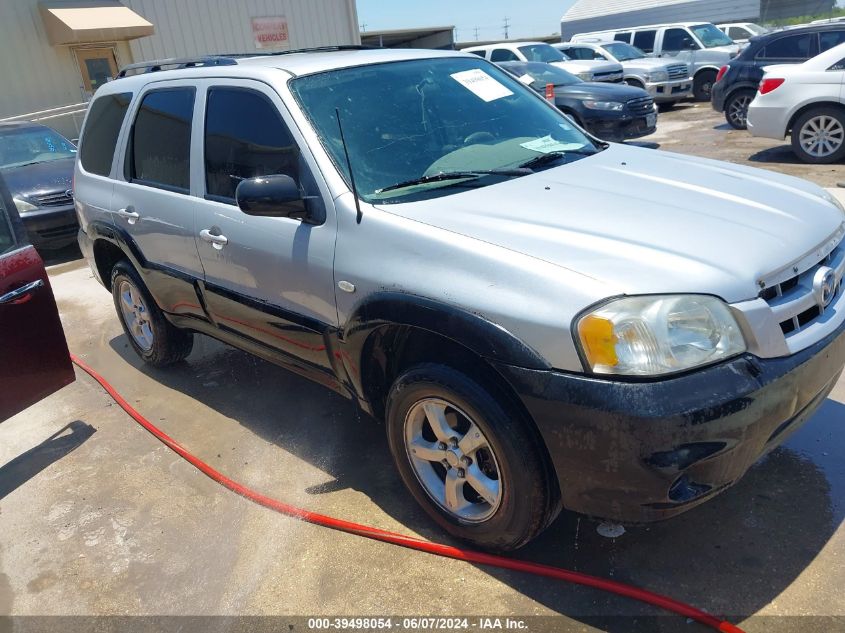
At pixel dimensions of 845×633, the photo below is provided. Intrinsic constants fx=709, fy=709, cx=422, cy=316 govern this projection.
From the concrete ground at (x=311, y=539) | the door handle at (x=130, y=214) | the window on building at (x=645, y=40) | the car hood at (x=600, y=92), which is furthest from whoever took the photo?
the window on building at (x=645, y=40)

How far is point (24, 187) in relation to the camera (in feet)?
28.1

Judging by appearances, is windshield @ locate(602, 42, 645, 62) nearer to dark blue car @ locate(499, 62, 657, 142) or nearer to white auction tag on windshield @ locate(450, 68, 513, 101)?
dark blue car @ locate(499, 62, 657, 142)

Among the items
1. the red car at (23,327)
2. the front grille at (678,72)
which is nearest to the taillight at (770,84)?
the front grille at (678,72)

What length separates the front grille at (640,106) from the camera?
10758mm

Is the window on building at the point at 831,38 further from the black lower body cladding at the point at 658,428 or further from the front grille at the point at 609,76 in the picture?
the black lower body cladding at the point at 658,428

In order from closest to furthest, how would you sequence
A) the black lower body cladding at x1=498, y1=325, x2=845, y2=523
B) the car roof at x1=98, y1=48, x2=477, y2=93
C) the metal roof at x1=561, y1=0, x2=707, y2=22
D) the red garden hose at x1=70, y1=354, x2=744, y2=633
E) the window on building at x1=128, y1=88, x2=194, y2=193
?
the black lower body cladding at x1=498, y1=325, x2=845, y2=523
the red garden hose at x1=70, y1=354, x2=744, y2=633
the car roof at x1=98, y1=48, x2=477, y2=93
the window on building at x1=128, y1=88, x2=194, y2=193
the metal roof at x1=561, y1=0, x2=707, y2=22

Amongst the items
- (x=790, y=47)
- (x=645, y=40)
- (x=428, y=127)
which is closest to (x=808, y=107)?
(x=790, y=47)

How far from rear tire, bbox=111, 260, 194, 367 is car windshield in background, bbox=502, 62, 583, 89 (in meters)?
8.72

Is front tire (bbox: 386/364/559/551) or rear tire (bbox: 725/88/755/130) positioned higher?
front tire (bbox: 386/364/559/551)

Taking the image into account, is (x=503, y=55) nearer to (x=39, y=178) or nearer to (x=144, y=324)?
(x=39, y=178)

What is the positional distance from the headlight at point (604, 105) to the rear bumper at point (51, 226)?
24.6 ft

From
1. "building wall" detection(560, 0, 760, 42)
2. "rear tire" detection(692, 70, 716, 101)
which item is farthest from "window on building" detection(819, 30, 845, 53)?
"building wall" detection(560, 0, 760, 42)

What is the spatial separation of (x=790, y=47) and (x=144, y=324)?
10285 mm

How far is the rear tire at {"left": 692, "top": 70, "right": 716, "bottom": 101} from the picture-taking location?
16953mm
